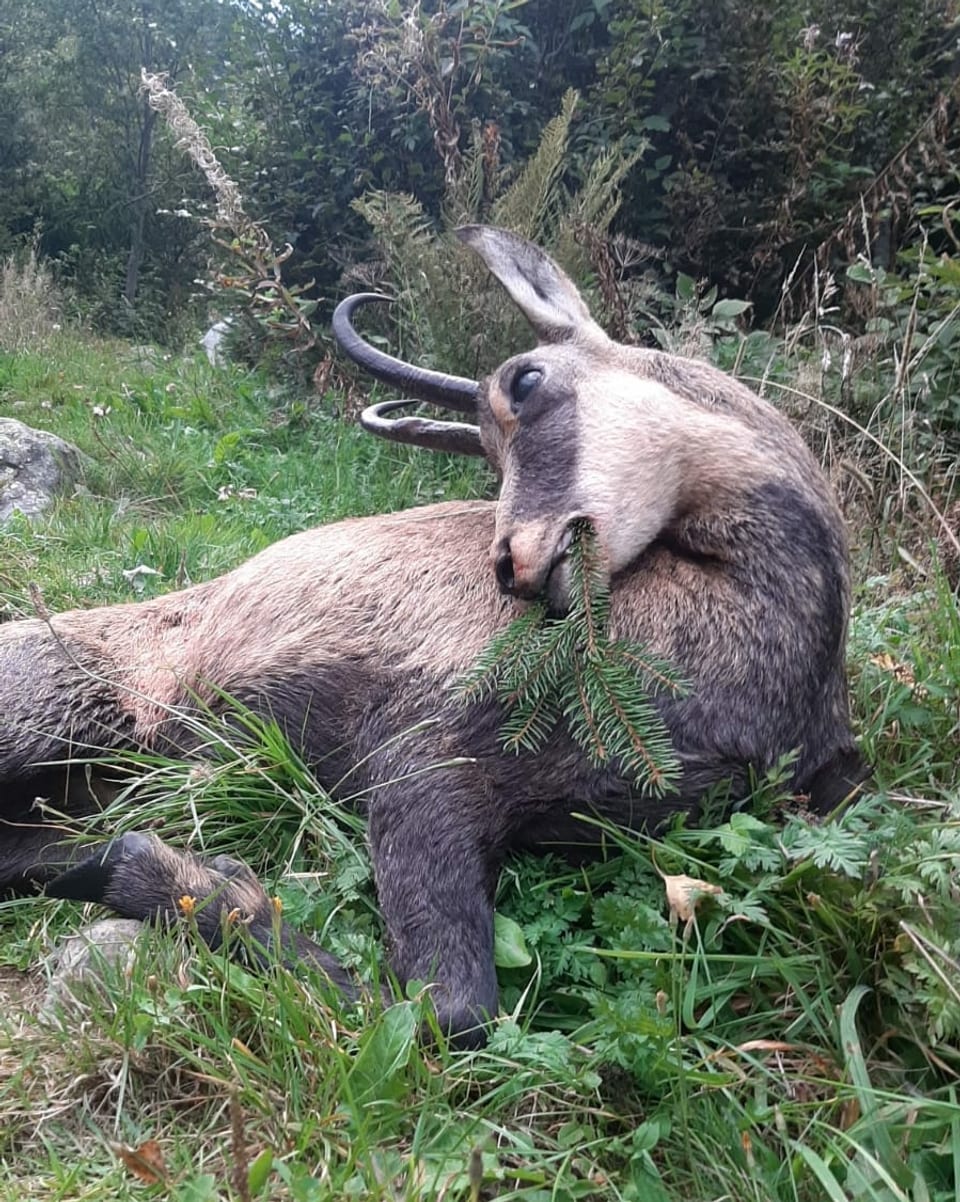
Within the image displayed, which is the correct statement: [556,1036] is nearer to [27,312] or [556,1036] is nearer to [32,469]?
[32,469]

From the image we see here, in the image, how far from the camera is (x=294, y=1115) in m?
1.77

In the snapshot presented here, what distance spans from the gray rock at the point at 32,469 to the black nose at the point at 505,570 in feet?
13.3

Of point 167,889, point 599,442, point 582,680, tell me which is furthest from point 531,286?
point 167,889

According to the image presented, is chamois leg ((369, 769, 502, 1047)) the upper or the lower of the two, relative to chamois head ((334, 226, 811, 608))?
lower

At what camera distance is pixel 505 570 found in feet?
7.75

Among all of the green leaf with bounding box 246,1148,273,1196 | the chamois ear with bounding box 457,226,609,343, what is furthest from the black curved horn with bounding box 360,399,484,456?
the green leaf with bounding box 246,1148,273,1196

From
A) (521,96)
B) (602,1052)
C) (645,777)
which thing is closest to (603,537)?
(645,777)

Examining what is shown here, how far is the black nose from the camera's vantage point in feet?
7.71

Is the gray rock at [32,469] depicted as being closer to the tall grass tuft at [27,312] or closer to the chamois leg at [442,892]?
the chamois leg at [442,892]

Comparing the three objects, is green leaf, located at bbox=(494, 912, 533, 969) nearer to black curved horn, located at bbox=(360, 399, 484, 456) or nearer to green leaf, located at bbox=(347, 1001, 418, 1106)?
green leaf, located at bbox=(347, 1001, 418, 1106)

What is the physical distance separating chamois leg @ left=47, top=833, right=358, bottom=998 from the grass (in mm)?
114

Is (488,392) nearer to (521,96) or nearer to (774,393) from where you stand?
(774,393)

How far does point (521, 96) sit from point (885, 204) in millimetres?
2867

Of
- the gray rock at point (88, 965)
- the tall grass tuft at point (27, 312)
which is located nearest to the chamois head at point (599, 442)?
the gray rock at point (88, 965)
